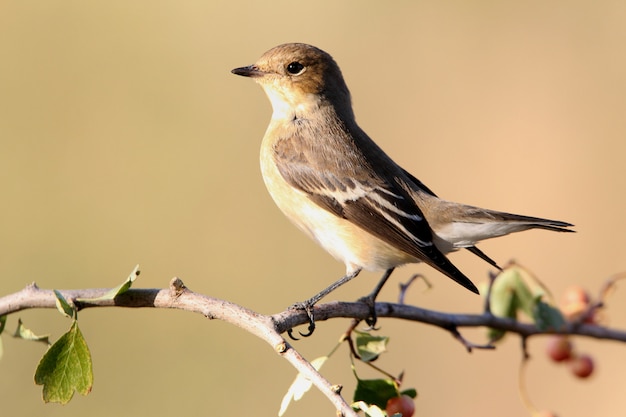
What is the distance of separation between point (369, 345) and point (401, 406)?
277 millimetres

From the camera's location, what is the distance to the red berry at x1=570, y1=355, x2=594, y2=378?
432cm

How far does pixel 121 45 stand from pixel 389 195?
6851mm

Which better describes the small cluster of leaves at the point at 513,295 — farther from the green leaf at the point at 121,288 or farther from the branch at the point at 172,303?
the green leaf at the point at 121,288

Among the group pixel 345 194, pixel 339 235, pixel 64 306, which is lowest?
pixel 64 306

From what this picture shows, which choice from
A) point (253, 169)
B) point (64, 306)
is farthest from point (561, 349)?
point (253, 169)

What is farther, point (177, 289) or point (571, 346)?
point (571, 346)

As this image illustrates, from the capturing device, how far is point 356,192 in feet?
15.5

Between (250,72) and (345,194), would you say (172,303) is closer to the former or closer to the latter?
(345,194)

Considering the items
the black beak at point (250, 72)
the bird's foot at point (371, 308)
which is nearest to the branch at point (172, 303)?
the bird's foot at point (371, 308)

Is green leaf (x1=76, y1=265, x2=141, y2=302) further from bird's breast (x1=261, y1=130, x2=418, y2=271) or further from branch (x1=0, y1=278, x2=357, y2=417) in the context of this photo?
bird's breast (x1=261, y1=130, x2=418, y2=271)

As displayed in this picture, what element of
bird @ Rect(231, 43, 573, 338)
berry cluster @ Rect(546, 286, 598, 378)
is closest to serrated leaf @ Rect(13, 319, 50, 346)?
bird @ Rect(231, 43, 573, 338)

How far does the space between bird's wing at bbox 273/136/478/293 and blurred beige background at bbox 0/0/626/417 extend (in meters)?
2.75

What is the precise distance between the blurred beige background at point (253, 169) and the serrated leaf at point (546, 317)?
357cm

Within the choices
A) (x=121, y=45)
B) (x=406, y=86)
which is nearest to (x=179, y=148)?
(x=121, y=45)
